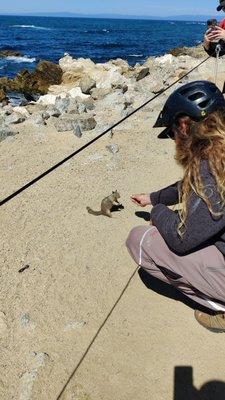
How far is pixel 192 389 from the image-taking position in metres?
2.90

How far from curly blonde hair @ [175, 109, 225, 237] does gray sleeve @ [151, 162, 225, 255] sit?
26 mm

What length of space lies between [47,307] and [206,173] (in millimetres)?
1759

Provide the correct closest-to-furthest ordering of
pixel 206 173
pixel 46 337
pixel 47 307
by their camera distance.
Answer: pixel 206 173 < pixel 46 337 < pixel 47 307

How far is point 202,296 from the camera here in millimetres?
3172

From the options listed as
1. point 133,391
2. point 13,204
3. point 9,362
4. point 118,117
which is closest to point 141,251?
point 133,391

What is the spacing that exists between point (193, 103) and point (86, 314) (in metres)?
1.75

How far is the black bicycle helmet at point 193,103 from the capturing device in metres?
2.78

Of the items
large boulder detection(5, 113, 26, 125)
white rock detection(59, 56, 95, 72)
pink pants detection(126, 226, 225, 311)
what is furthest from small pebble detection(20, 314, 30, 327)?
white rock detection(59, 56, 95, 72)

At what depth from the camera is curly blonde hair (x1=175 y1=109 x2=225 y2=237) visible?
251 centimetres

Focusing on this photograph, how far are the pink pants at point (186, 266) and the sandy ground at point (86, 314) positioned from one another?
0.39 meters

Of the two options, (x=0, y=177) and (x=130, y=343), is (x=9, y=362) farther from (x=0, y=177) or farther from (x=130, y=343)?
(x=0, y=177)

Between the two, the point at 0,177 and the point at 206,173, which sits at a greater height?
the point at 206,173

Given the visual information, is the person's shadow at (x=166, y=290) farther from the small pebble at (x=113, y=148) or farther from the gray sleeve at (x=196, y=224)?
the small pebble at (x=113, y=148)

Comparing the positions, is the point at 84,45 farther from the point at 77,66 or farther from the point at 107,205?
the point at 107,205
